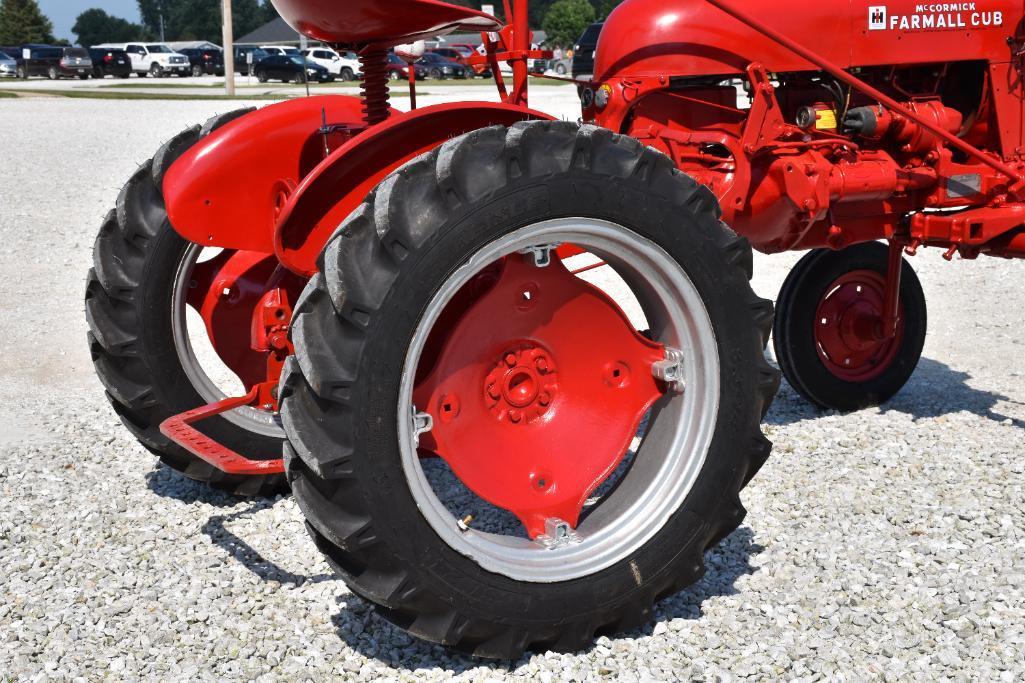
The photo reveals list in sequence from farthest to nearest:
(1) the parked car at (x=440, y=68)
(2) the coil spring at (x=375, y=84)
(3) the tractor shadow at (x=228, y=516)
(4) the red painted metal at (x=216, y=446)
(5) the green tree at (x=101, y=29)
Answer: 1. (5) the green tree at (x=101, y=29)
2. (1) the parked car at (x=440, y=68)
3. (3) the tractor shadow at (x=228, y=516)
4. (2) the coil spring at (x=375, y=84)
5. (4) the red painted metal at (x=216, y=446)

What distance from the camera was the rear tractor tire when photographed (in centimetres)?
350

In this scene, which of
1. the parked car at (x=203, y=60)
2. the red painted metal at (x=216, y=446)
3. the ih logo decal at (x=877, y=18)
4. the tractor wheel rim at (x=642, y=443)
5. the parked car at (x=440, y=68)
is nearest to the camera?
the tractor wheel rim at (x=642, y=443)

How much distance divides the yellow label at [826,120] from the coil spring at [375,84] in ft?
5.63

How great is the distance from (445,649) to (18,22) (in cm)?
6476

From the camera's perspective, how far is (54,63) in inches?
1549

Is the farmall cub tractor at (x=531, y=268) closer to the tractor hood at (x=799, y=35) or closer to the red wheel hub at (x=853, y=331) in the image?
the tractor hood at (x=799, y=35)

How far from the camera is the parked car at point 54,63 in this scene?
3888 cm

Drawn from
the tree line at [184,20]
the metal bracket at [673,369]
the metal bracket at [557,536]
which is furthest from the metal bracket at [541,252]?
the tree line at [184,20]

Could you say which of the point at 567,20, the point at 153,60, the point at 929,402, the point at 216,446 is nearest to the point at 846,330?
the point at 929,402

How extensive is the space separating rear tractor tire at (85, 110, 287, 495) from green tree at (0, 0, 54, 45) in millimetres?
62176

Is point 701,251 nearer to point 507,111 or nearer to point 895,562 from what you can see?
→ point 507,111

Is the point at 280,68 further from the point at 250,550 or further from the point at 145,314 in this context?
the point at 250,550

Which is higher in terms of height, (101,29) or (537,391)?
(101,29)

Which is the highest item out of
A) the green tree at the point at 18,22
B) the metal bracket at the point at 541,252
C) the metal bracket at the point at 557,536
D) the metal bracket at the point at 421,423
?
the green tree at the point at 18,22
